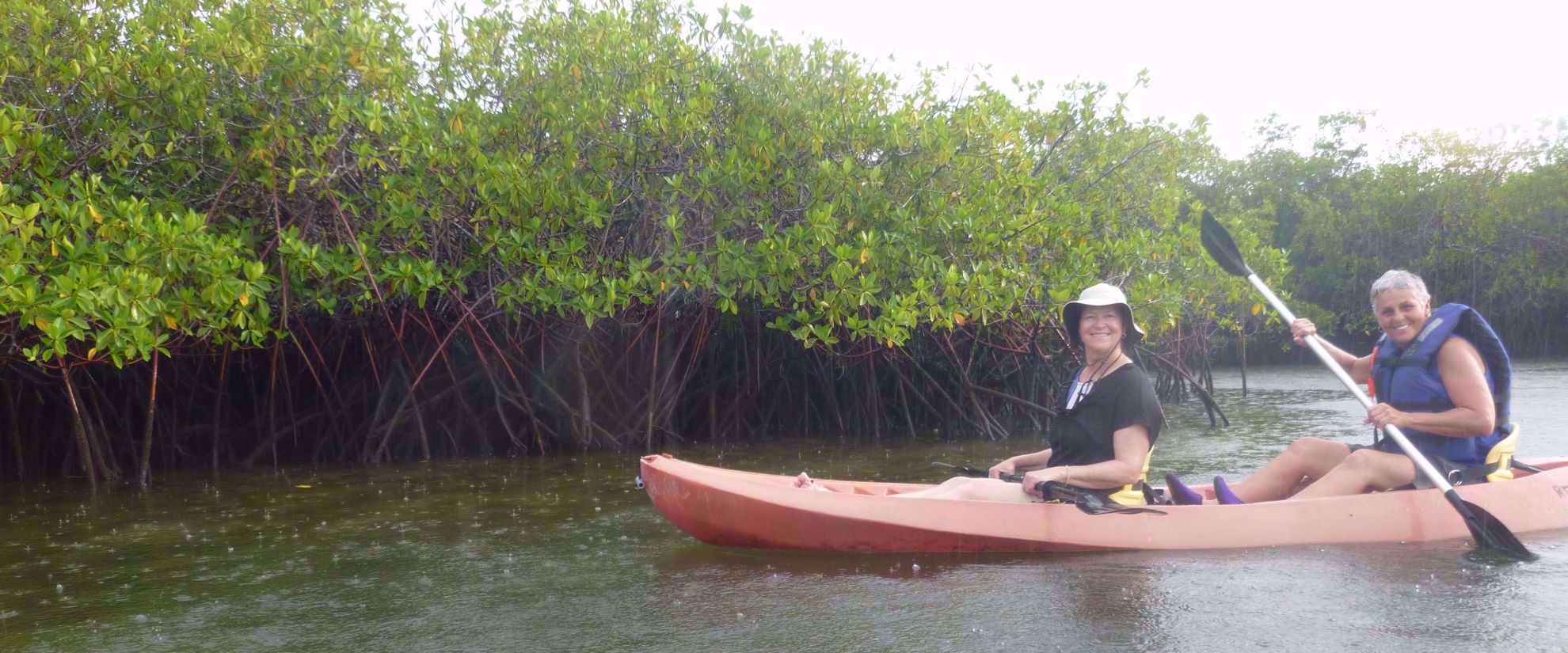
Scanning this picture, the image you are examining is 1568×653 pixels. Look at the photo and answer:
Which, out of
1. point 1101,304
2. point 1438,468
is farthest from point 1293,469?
point 1101,304

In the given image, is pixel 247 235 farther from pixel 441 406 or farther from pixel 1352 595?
pixel 1352 595

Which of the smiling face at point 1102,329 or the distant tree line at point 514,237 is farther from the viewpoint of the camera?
the distant tree line at point 514,237

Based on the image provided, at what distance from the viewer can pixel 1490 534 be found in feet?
12.8

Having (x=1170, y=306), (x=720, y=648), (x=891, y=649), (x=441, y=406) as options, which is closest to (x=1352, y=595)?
(x=891, y=649)

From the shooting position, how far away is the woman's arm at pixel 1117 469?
368cm

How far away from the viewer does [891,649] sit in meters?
2.93

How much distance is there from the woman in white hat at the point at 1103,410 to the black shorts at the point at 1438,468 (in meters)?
1.10

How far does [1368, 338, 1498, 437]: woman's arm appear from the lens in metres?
3.93

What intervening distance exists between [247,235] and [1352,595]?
616 centimetres

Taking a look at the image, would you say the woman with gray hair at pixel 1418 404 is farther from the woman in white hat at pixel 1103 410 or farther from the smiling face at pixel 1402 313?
the woman in white hat at pixel 1103 410

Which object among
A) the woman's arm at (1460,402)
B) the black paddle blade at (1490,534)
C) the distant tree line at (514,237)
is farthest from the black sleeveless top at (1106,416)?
the distant tree line at (514,237)

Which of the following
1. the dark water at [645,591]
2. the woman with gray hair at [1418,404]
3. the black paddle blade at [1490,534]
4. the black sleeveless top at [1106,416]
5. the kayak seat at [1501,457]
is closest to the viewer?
the dark water at [645,591]

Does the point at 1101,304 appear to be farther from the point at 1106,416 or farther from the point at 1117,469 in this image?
the point at 1117,469

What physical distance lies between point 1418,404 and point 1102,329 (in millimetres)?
1383
